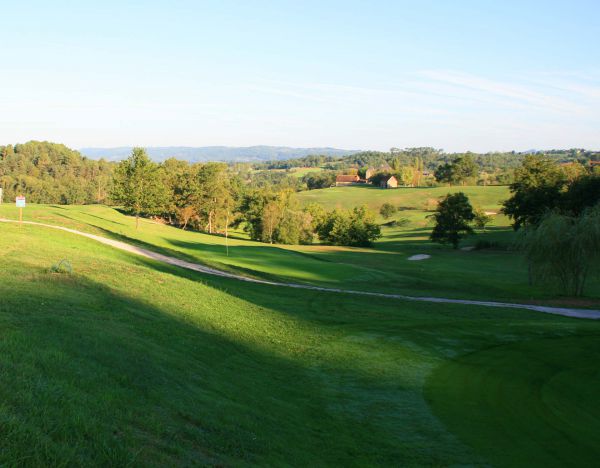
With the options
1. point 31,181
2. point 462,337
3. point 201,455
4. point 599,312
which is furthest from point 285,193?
point 201,455

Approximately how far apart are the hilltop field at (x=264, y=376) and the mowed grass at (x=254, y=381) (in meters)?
0.04

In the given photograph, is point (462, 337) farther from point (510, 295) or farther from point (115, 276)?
point (510, 295)

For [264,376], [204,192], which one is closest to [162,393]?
[264,376]

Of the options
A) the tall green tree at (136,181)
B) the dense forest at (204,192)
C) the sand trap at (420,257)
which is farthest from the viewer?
the dense forest at (204,192)

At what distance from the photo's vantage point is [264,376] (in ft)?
45.1

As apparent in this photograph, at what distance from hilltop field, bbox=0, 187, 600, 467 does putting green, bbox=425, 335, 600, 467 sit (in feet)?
0.16

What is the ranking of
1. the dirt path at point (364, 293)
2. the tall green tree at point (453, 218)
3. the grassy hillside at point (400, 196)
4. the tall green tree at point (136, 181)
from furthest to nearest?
1. the grassy hillside at point (400, 196)
2. the tall green tree at point (453, 218)
3. the tall green tree at point (136, 181)
4. the dirt path at point (364, 293)

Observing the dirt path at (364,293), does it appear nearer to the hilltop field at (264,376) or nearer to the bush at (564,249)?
the hilltop field at (264,376)

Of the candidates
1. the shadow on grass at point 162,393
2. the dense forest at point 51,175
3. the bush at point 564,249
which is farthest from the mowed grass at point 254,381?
the dense forest at point 51,175

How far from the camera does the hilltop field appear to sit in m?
7.79

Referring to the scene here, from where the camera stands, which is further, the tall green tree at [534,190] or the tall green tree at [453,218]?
the tall green tree at [453,218]

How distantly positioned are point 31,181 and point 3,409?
131251 mm

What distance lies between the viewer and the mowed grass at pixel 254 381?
7676 millimetres

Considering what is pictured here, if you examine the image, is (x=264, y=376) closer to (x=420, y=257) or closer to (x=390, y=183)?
(x=420, y=257)
